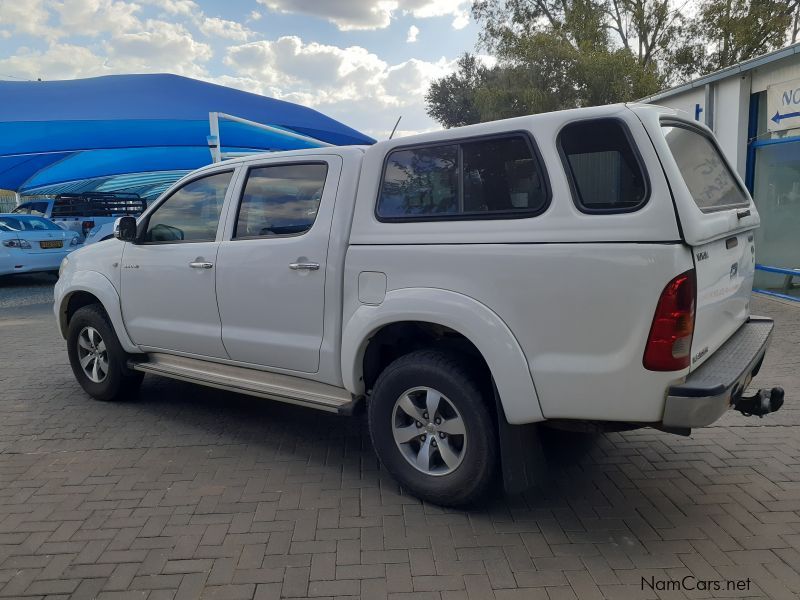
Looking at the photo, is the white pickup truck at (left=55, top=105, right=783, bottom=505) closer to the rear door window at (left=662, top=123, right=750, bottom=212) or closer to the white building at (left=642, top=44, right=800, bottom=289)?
the rear door window at (left=662, top=123, right=750, bottom=212)

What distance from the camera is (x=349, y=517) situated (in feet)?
11.0

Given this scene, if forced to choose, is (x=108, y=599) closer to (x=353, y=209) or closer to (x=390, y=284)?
(x=390, y=284)

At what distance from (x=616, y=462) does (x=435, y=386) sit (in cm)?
149

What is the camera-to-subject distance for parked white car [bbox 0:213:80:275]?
12383 millimetres

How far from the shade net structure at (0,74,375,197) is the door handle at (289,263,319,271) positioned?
7.07m

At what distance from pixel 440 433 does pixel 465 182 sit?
4.39 feet

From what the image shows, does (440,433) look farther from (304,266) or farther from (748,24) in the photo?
(748,24)

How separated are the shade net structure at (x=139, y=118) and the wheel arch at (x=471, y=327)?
7.62 meters

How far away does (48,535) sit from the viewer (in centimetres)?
324

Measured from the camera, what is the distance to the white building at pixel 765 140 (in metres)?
8.55

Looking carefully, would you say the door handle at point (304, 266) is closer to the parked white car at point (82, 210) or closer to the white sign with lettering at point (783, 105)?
the white sign with lettering at point (783, 105)

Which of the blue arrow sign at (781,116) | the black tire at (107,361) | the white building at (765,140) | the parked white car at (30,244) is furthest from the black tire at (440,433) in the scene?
the parked white car at (30,244)

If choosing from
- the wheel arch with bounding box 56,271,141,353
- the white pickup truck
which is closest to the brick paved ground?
the white pickup truck

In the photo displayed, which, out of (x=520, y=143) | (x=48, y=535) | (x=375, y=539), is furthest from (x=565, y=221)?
(x=48, y=535)
